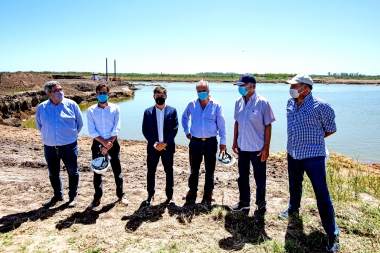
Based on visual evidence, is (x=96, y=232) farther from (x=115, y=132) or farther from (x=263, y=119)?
(x=263, y=119)

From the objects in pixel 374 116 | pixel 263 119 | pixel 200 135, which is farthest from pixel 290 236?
pixel 374 116

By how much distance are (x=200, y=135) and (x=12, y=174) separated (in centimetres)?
381

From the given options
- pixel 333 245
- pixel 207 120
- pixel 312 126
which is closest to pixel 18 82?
pixel 207 120

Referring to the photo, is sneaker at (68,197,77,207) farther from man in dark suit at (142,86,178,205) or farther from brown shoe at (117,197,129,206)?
man in dark suit at (142,86,178,205)

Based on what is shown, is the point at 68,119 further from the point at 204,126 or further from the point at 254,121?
the point at 254,121

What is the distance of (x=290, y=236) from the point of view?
11.1 feet

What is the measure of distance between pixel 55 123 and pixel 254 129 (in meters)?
2.59

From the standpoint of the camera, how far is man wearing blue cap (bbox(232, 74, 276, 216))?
12.1 feet

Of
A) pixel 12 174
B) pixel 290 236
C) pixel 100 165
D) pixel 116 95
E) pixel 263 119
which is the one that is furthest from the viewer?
pixel 116 95

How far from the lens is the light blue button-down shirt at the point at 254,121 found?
3.68 m

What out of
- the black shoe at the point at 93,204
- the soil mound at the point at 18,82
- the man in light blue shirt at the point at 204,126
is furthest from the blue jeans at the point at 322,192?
the soil mound at the point at 18,82

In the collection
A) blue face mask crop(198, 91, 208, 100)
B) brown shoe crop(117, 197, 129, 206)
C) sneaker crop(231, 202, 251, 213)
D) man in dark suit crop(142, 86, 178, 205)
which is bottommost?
brown shoe crop(117, 197, 129, 206)

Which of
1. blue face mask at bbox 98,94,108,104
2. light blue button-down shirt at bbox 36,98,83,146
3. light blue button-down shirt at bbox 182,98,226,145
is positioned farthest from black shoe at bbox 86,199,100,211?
light blue button-down shirt at bbox 182,98,226,145

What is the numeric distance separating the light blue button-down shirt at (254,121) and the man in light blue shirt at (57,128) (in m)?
2.29
